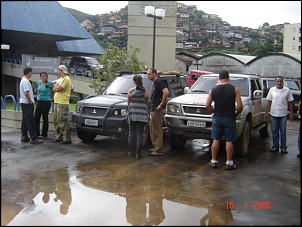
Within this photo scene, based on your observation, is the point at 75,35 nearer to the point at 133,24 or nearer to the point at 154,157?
the point at 133,24

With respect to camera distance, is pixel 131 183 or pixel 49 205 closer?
pixel 49 205

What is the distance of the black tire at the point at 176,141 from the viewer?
856 cm

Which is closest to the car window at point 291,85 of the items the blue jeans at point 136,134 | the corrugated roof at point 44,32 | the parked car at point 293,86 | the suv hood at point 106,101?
the parked car at point 293,86

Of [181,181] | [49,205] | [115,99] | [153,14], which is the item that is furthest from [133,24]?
[49,205]

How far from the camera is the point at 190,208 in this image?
189 inches

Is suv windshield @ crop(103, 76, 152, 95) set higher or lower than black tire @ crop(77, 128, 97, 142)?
higher

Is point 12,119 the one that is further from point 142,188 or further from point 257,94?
point 257,94

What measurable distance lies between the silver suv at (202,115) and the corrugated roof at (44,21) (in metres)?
20.2

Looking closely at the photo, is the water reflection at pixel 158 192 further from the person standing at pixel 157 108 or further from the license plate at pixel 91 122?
the license plate at pixel 91 122

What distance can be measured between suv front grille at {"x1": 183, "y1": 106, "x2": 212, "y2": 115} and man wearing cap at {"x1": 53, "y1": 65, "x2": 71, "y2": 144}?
9.88ft

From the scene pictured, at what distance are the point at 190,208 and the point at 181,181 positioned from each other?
1279 millimetres

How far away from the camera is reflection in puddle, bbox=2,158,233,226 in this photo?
4398 mm

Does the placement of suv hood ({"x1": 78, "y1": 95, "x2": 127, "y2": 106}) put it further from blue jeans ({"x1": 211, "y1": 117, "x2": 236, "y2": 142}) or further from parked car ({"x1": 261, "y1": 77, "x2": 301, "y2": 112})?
parked car ({"x1": 261, "y1": 77, "x2": 301, "y2": 112})

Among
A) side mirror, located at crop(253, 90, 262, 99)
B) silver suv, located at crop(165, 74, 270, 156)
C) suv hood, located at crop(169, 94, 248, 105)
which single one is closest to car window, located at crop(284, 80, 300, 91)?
silver suv, located at crop(165, 74, 270, 156)
